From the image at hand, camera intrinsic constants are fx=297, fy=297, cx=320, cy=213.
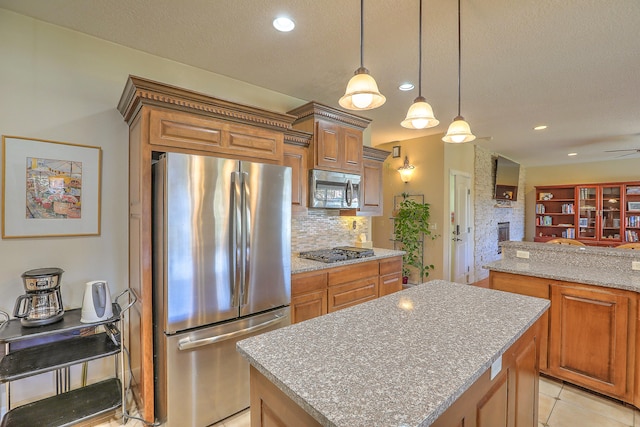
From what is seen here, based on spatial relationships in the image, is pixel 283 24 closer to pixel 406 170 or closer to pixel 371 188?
pixel 371 188

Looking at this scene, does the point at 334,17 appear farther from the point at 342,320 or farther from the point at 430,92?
the point at 342,320

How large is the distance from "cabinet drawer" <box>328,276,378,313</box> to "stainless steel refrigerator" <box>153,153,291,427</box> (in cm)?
78

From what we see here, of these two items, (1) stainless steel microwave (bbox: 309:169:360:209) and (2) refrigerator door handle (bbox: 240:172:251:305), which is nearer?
(2) refrigerator door handle (bbox: 240:172:251:305)

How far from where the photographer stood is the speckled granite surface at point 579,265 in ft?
7.27

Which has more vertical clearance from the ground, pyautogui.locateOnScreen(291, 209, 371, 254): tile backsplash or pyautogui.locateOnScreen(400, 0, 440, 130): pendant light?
pyautogui.locateOnScreen(400, 0, 440, 130): pendant light

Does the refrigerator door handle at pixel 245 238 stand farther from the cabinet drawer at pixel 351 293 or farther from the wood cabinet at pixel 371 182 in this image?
the wood cabinet at pixel 371 182

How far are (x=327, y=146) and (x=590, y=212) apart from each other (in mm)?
7946

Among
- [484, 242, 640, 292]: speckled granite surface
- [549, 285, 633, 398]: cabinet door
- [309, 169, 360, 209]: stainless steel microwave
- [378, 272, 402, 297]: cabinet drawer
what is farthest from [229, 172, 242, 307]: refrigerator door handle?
[549, 285, 633, 398]: cabinet door

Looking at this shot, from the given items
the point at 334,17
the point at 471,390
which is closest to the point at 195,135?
the point at 334,17

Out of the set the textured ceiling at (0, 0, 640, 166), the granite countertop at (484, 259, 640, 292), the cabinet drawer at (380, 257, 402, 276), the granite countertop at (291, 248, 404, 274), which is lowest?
the cabinet drawer at (380, 257, 402, 276)

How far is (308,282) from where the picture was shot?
2715 mm

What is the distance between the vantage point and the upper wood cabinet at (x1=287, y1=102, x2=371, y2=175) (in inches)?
125

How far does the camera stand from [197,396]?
198cm

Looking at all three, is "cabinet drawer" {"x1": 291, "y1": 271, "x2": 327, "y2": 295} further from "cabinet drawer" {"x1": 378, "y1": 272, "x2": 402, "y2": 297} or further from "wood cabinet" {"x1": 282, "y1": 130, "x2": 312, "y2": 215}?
"cabinet drawer" {"x1": 378, "y1": 272, "x2": 402, "y2": 297}
